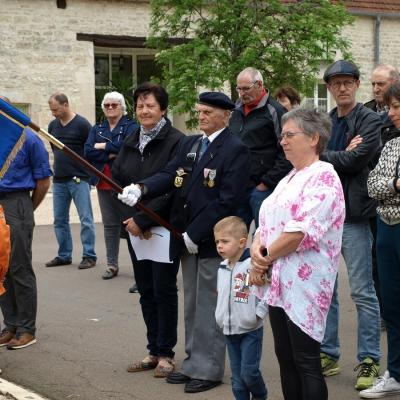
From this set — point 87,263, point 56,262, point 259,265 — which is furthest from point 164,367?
point 56,262

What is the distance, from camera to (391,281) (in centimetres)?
562

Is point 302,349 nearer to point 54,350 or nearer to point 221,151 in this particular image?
point 221,151

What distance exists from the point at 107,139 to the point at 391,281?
5.02 metres

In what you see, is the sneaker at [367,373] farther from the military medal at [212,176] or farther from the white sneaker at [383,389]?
the military medal at [212,176]

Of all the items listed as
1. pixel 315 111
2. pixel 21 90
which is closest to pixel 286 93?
pixel 315 111

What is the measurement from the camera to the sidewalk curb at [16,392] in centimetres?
589

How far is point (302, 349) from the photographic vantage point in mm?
4570

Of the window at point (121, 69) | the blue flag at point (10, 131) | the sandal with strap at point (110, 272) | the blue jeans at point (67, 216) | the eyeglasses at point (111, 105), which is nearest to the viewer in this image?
the blue flag at point (10, 131)

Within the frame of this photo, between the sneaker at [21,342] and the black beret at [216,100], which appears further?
the sneaker at [21,342]

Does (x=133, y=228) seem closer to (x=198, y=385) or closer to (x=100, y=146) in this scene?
(x=198, y=385)

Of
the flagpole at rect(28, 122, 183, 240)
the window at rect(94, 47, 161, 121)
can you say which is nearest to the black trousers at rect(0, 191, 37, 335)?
the flagpole at rect(28, 122, 183, 240)

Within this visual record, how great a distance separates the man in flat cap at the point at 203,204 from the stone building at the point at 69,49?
15468mm

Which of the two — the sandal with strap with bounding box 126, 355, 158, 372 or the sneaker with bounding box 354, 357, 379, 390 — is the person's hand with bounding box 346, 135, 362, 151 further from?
the sandal with strap with bounding box 126, 355, 158, 372

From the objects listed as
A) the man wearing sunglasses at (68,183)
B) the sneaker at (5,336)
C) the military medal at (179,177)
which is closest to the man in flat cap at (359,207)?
the military medal at (179,177)
